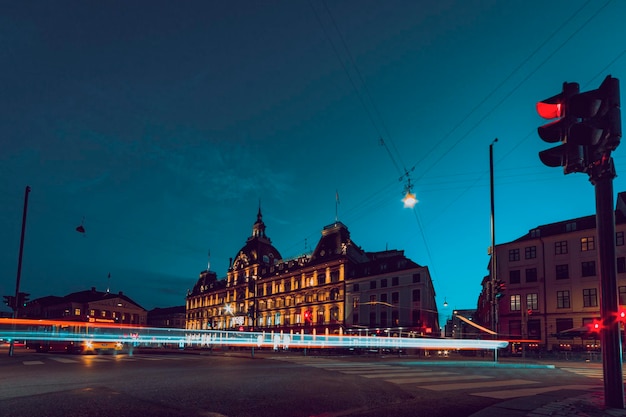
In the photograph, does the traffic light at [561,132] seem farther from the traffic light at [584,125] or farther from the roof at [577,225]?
the roof at [577,225]

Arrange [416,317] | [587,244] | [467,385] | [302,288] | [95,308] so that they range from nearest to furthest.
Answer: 1. [467,385]
2. [587,244]
3. [416,317]
4. [302,288]
5. [95,308]

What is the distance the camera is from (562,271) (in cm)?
4969

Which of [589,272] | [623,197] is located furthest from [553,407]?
[623,197]

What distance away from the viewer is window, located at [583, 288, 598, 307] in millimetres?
46031

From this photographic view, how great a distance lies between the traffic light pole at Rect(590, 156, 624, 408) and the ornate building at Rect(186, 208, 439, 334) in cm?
5741

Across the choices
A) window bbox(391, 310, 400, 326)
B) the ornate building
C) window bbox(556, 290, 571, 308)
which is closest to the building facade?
window bbox(556, 290, 571, 308)

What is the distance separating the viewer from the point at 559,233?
50.5m

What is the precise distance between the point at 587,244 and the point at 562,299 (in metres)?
6.31

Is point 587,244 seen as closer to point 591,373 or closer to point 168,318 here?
point 591,373

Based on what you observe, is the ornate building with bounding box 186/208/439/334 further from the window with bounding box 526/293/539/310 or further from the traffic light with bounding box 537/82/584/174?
the traffic light with bounding box 537/82/584/174

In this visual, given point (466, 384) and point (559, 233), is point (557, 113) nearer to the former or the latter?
point (466, 384)

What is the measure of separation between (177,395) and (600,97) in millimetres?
8491

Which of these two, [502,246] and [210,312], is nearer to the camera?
[502,246]

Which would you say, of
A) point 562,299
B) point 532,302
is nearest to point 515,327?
point 532,302
